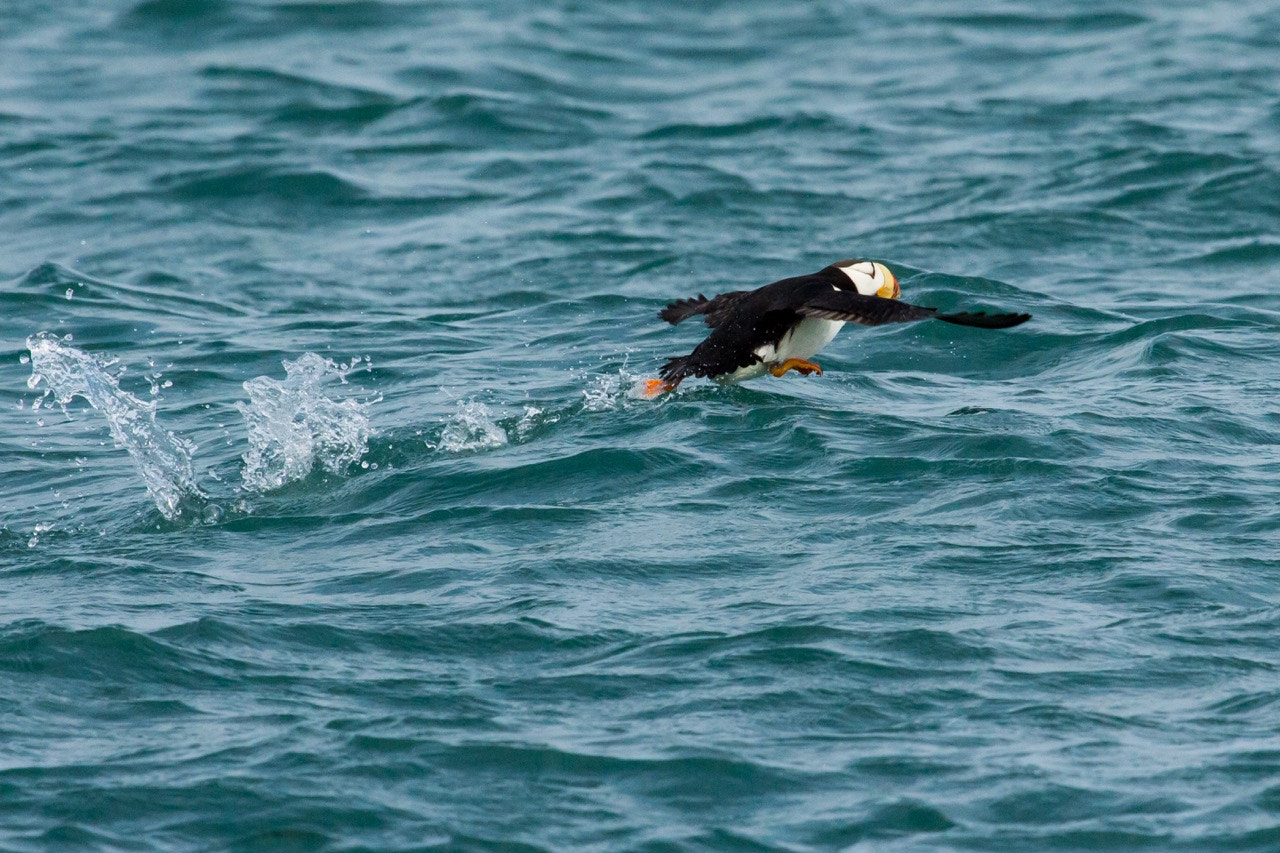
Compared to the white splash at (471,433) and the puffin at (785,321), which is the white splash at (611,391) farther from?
the white splash at (471,433)

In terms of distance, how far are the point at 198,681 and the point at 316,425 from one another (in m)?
2.40

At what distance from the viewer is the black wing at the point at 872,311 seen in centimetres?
743

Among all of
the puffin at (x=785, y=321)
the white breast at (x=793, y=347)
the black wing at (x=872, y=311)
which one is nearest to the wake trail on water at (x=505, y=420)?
the puffin at (x=785, y=321)

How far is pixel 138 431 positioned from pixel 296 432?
80 cm

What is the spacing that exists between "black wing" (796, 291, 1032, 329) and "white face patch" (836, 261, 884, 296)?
0.44 meters

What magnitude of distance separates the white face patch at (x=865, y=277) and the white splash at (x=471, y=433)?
203cm

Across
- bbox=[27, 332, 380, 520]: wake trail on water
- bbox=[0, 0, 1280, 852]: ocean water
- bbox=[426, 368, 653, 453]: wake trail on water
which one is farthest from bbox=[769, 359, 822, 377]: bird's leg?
bbox=[27, 332, 380, 520]: wake trail on water

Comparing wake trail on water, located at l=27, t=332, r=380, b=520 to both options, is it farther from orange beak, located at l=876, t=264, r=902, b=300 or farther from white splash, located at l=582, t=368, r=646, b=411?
orange beak, located at l=876, t=264, r=902, b=300

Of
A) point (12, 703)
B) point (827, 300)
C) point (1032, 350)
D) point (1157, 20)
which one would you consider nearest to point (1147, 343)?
point (1032, 350)

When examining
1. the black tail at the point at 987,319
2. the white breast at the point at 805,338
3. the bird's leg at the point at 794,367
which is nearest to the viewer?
the black tail at the point at 987,319

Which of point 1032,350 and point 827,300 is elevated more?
point 827,300

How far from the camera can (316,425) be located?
796cm

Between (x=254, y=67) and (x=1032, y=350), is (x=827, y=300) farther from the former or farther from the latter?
(x=254, y=67)

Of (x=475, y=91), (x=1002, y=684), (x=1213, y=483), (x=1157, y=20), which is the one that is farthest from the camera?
(x=1157, y=20)
